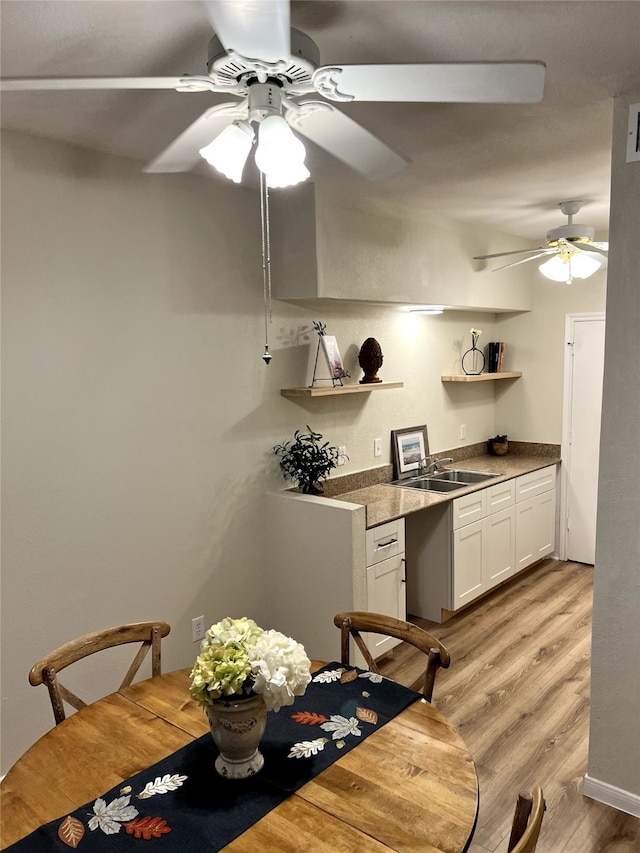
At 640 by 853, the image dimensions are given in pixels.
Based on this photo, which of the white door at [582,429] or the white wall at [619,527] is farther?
the white door at [582,429]

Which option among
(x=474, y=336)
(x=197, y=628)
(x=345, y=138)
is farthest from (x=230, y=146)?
(x=474, y=336)

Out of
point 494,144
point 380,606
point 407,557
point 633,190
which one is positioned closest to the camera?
point 633,190

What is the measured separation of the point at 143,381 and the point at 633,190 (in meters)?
2.12

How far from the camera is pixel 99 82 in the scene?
1.38 metres

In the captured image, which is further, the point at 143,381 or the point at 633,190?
the point at 143,381

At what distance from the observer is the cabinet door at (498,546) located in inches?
169

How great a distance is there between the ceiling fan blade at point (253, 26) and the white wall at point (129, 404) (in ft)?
5.16

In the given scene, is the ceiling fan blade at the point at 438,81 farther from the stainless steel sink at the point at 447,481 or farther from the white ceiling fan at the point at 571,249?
the stainless steel sink at the point at 447,481

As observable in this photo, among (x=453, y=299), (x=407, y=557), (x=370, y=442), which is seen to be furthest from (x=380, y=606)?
(x=453, y=299)

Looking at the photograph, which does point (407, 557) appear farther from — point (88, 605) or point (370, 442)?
point (88, 605)

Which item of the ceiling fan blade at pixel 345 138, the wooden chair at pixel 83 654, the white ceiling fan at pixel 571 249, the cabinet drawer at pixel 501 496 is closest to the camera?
the ceiling fan blade at pixel 345 138

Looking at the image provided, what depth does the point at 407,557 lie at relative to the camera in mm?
4164

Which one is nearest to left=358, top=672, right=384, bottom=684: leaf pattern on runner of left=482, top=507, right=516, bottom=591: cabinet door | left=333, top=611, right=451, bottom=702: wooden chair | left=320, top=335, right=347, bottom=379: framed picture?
Answer: left=333, top=611, right=451, bottom=702: wooden chair

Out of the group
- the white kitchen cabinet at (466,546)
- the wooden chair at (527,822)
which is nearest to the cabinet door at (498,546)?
the white kitchen cabinet at (466,546)
